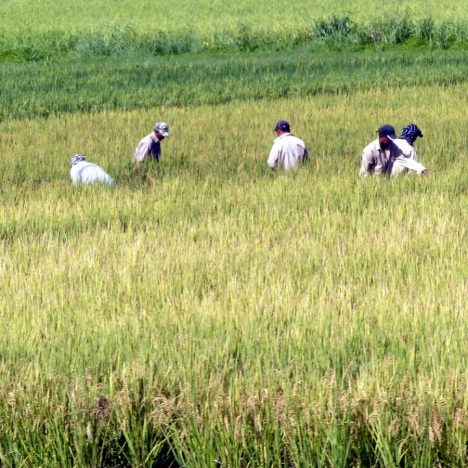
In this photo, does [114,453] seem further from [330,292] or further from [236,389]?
[330,292]

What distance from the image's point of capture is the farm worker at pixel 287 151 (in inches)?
524

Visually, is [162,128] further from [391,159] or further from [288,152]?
[391,159]

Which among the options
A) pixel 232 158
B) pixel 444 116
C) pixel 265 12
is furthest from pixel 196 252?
pixel 265 12

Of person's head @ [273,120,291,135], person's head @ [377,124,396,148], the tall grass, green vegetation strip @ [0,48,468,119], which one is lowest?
the tall grass

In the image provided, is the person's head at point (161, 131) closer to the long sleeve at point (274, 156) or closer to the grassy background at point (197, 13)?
the long sleeve at point (274, 156)

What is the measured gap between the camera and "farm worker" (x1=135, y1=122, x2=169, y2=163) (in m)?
13.9

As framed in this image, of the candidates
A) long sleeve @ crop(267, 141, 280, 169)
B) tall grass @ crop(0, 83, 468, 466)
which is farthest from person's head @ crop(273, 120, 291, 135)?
tall grass @ crop(0, 83, 468, 466)

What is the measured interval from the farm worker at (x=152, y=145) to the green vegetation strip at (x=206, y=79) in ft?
25.8

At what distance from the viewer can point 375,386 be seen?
15.5 feet

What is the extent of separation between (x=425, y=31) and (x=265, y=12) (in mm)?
12341

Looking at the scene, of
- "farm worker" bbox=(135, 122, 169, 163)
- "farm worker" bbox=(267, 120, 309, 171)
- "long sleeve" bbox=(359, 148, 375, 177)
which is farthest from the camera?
"farm worker" bbox=(135, 122, 169, 163)

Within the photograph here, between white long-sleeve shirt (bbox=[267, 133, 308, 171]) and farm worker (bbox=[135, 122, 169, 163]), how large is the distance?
1342 millimetres

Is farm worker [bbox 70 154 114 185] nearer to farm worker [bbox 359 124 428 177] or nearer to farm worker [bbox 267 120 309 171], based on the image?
farm worker [bbox 267 120 309 171]

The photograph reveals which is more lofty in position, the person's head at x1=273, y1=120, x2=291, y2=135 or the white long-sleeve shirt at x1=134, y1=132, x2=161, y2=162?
the person's head at x1=273, y1=120, x2=291, y2=135
